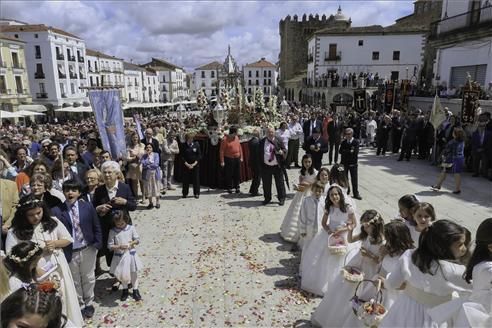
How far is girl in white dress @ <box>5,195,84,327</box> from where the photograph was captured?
338cm

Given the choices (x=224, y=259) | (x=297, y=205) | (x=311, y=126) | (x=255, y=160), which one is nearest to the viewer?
(x=224, y=259)

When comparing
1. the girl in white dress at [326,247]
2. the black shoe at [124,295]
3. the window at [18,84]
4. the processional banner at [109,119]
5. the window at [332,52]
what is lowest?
the black shoe at [124,295]

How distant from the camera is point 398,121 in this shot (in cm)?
1435

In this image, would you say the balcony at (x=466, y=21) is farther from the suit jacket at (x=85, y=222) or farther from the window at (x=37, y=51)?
the window at (x=37, y=51)

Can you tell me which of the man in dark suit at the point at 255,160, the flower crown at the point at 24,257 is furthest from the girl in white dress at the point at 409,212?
the man in dark suit at the point at 255,160

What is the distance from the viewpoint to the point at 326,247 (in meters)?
4.45

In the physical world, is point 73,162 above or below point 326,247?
above

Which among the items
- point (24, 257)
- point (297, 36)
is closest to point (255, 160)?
point (24, 257)

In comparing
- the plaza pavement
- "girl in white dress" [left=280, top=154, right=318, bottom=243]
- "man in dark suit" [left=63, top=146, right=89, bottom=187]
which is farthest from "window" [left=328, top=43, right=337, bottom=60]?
"man in dark suit" [left=63, top=146, right=89, bottom=187]

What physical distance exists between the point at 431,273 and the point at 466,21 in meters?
20.9

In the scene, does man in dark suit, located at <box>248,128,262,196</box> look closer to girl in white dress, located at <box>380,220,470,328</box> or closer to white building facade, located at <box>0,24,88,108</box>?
girl in white dress, located at <box>380,220,470,328</box>

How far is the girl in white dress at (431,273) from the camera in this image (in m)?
2.53

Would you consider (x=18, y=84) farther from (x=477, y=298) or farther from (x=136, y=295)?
(x=477, y=298)

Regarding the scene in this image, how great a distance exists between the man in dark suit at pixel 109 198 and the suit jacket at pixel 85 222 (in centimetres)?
37
